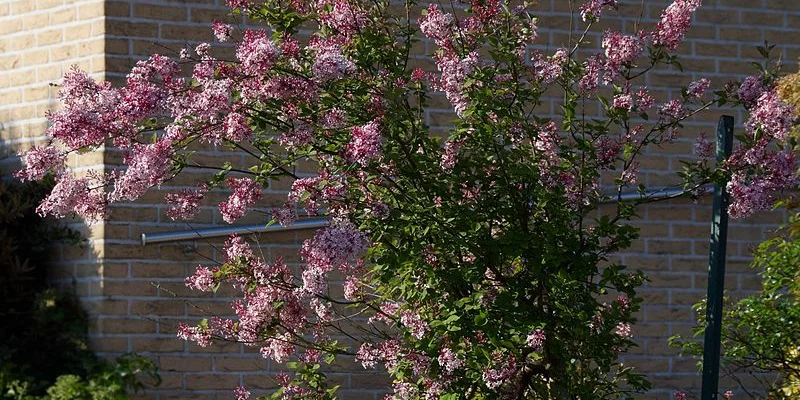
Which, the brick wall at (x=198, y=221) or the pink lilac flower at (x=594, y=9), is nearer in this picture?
the pink lilac flower at (x=594, y=9)

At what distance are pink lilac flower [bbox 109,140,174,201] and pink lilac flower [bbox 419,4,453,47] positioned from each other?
0.85 m

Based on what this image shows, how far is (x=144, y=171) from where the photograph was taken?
151 inches

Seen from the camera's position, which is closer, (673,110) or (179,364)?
(673,110)

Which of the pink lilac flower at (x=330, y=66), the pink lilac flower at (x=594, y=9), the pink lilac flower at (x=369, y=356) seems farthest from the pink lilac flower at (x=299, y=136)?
the pink lilac flower at (x=594, y=9)

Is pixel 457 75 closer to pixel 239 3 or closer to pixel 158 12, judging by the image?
pixel 239 3

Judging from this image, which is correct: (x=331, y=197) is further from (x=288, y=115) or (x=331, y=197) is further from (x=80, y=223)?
(x=80, y=223)

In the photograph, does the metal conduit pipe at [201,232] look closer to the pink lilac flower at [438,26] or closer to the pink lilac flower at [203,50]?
the pink lilac flower at [203,50]

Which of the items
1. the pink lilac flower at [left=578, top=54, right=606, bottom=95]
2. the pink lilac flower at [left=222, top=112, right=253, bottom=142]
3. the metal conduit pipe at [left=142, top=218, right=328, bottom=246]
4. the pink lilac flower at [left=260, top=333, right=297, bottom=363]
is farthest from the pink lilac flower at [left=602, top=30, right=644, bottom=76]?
the metal conduit pipe at [left=142, top=218, right=328, bottom=246]

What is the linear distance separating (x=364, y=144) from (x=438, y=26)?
2.16ft

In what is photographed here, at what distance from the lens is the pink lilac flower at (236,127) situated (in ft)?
12.7

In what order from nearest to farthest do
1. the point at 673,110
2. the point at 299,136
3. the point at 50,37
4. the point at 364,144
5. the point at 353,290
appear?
the point at 364,144, the point at 299,136, the point at 673,110, the point at 353,290, the point at 50,37

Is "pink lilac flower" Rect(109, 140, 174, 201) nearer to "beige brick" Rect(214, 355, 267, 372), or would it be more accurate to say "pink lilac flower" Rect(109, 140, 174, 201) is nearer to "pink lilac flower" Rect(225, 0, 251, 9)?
"pink lilac flower" Rect(225, 0, 251, 9)

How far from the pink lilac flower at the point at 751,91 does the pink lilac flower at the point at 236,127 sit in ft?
5.00

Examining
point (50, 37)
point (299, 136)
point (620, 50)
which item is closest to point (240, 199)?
point (299, 136)
